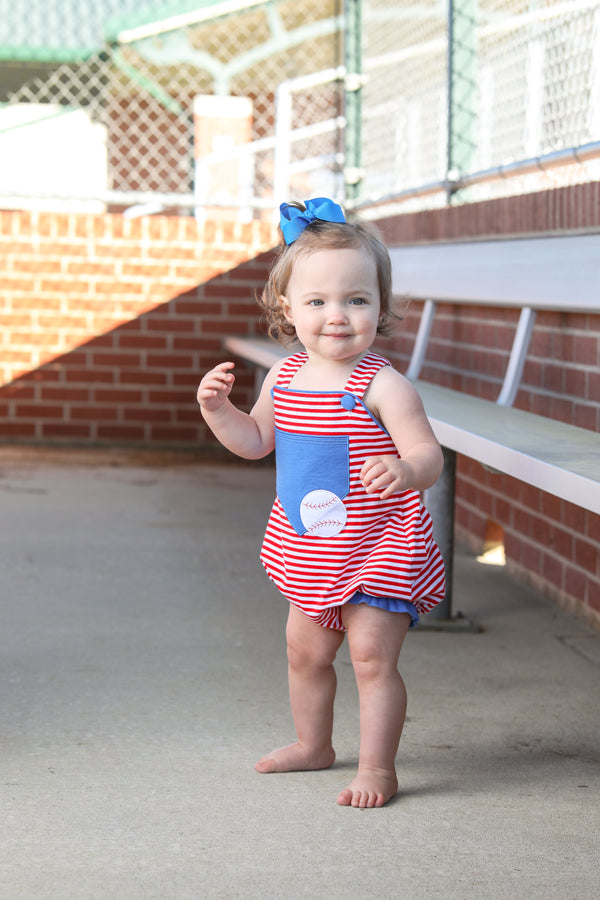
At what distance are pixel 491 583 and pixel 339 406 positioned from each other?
2137mm

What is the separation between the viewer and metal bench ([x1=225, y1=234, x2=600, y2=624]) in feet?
8.91

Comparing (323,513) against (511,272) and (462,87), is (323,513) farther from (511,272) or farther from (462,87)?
(462,87)

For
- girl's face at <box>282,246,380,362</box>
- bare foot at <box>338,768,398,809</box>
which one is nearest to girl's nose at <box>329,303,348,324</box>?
girl's face at <box>282,246,380,362</box>

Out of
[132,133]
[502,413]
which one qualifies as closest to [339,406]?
[502,413]

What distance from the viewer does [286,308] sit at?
255cm

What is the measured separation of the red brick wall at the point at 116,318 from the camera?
7.33m

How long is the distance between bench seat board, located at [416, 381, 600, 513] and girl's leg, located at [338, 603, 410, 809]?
464 millimetres

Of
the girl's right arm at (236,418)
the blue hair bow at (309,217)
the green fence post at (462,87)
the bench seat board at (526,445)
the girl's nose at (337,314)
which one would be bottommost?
the bench seat board at (526,445)

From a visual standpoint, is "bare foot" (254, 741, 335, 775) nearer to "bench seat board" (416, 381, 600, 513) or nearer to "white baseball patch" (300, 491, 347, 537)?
"white baseball patch" (300, 491, 347, 537)

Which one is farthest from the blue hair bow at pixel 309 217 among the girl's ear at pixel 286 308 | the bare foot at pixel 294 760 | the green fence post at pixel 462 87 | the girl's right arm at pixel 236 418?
the green fence post at pixel 462 87

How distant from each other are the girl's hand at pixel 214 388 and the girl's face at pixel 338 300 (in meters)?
0.18

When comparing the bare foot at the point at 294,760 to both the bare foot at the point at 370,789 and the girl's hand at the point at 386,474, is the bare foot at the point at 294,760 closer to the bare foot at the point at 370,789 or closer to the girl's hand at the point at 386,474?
the bare foot at the point at 370,789

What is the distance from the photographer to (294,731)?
108 inches

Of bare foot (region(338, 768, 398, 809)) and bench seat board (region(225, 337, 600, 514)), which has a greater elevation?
bench seat board (region(225, 337, 600, 514))
